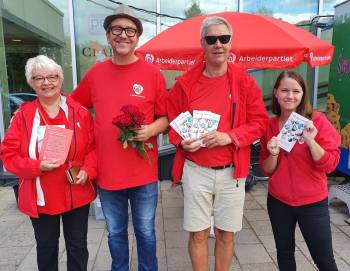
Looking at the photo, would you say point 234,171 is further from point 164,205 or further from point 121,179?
point 164,205

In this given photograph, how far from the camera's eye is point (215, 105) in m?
2.29

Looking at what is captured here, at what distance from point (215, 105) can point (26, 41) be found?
5111mm

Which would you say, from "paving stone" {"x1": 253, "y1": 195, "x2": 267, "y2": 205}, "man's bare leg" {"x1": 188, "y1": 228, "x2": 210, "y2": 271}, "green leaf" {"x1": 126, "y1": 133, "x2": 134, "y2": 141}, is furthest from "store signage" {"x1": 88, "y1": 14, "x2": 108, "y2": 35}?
"man's bare leg" {"x1": 188, "y1": 228, "x2": 210, "y2": 271}

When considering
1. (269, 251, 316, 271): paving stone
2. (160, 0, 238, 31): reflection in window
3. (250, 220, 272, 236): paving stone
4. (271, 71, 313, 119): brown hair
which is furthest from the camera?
(160, 0, 238, 31): reflection in window

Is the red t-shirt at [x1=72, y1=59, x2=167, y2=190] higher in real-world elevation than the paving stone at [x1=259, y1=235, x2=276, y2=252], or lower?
higher

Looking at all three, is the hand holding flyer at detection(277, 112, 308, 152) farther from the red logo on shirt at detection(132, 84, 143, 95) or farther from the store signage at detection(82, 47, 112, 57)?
the store signage at detection(82, 47, 112, 57)

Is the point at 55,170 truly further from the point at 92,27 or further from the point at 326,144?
the point at 92,27

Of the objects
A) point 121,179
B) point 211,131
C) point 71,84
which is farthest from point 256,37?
point 71,84

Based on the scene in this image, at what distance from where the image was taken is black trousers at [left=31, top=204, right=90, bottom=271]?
7.61ft

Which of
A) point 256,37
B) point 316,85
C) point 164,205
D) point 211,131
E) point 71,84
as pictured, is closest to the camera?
point 211,131

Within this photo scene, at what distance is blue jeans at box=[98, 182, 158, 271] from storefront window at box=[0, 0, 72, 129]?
13.8 feet

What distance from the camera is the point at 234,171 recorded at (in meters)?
2.34

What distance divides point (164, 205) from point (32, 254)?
6.30 ft

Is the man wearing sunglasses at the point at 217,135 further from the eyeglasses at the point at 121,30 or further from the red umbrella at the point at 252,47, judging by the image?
the red umbrella at the point at 252,47
